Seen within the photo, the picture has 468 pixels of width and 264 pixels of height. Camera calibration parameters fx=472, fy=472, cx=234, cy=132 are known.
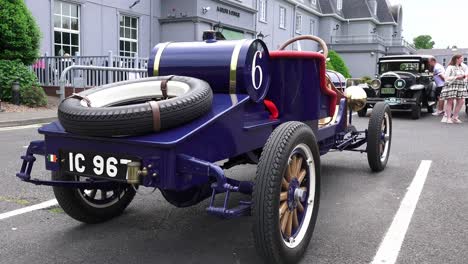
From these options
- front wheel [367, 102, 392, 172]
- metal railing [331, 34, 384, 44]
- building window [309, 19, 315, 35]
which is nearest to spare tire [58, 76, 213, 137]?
front wheel [367, 102, 392, 172]

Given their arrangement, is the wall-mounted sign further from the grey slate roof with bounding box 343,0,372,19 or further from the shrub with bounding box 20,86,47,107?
the grey slate roof with bounding box 343,0,372,19

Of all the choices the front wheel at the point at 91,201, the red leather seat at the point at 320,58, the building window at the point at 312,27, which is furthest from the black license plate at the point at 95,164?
the building window at the point at 312,27

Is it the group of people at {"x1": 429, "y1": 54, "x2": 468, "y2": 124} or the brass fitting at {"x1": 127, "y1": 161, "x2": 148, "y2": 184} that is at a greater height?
the group of people at {"x1": 429, "y1": 54, "x2": 468, "y2": 124}

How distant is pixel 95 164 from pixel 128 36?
1731cm

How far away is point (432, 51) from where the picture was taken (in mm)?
85500

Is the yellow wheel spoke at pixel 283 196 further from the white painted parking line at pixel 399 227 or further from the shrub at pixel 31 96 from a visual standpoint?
the shrub at pixel 31 96

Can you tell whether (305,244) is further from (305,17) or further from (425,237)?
(305,17)

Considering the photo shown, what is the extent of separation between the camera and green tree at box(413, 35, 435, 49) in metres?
101

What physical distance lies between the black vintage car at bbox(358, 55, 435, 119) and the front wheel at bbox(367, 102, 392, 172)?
7.52 meters


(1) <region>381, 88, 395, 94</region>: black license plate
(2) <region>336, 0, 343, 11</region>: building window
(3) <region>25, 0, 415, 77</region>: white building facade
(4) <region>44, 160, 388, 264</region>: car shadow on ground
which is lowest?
(4) <region>44, 160, 388, 264</region>: car shadow on ground

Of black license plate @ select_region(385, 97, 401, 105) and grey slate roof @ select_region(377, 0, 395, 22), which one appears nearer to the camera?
black license plate @ select_region(385, 97, 401, 105)

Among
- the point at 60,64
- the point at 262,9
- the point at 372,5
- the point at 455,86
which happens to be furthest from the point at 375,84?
the point at 372,5

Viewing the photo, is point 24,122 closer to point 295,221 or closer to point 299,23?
point 295,221

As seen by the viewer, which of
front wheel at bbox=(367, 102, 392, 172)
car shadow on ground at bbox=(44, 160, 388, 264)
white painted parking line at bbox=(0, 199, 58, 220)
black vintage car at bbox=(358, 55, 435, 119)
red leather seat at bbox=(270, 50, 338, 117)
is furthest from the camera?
black vintage car at bbox=(358, 55, 435, 119)
